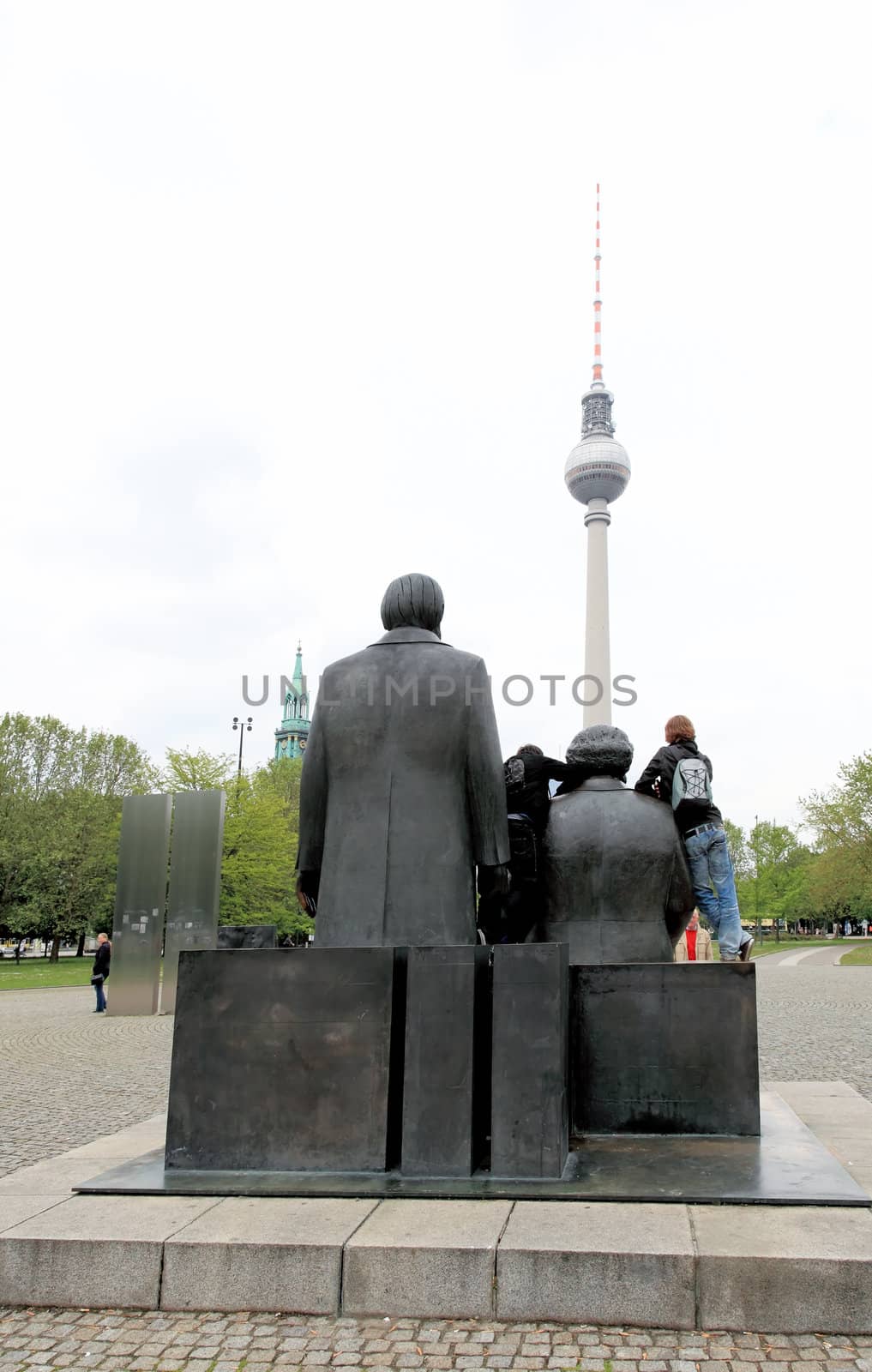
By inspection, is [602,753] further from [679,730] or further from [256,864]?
[256,864]

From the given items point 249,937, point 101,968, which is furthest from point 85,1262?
point 101,968

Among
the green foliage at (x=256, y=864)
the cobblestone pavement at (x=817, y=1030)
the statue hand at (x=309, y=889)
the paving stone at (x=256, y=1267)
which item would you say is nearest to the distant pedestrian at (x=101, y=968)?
the green foliage at (x=256, y=864)

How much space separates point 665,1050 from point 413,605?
2.61 meters

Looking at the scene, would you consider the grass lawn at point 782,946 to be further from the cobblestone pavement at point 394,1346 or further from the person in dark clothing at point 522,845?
the cobblestone pavement at point 394,1346

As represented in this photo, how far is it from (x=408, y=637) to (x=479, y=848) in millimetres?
1192

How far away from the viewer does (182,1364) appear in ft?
10.9

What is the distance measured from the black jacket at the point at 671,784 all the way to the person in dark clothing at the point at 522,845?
54 centimetres

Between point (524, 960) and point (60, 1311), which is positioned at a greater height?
point (524, 960)

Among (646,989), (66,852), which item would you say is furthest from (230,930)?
(66,852)

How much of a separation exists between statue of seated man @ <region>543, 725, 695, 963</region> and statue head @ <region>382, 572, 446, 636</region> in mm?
1252

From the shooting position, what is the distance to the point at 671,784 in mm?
6141

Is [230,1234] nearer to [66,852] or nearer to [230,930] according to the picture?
[230,930]

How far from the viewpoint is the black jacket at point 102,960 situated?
21208 mm

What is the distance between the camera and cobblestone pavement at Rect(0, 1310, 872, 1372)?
3.23m
